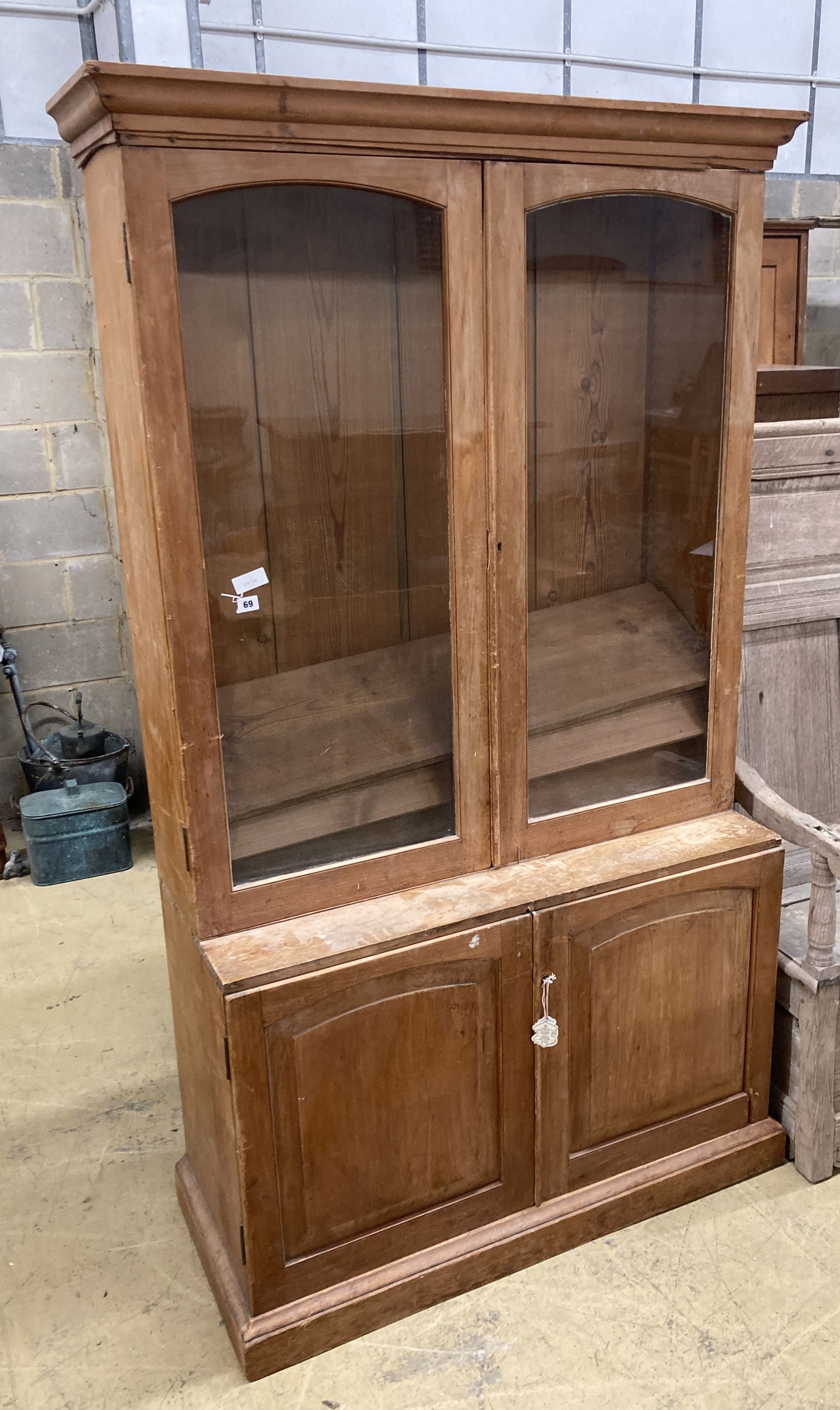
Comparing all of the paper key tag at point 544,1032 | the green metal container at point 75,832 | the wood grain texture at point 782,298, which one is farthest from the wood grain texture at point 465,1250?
the wood grain texture at point 782,298

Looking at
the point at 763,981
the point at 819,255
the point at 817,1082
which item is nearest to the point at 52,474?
the point at 763,981

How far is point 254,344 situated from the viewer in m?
1.49

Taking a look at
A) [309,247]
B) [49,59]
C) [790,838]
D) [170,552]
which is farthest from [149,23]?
[790,838]

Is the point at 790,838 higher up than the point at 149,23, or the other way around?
the point at 149,23

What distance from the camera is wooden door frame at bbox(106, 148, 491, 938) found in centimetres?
138

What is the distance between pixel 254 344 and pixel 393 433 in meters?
0.25

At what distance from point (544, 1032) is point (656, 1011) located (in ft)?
0.80

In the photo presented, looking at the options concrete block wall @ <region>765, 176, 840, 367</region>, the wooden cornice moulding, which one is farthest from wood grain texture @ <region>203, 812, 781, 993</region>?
concrete block wall @ <region>765, 176, 840, 367</region>

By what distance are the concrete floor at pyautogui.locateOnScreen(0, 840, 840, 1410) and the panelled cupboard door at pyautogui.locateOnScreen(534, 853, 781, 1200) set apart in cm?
17

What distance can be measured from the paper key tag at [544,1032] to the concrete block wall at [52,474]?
2557 mm

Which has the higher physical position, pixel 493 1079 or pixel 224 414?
pixel 224 414

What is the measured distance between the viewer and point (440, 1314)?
1793 mm

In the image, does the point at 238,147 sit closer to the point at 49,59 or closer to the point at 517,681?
the point at 517,681

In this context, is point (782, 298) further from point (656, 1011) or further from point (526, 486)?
point (656, 1011)
